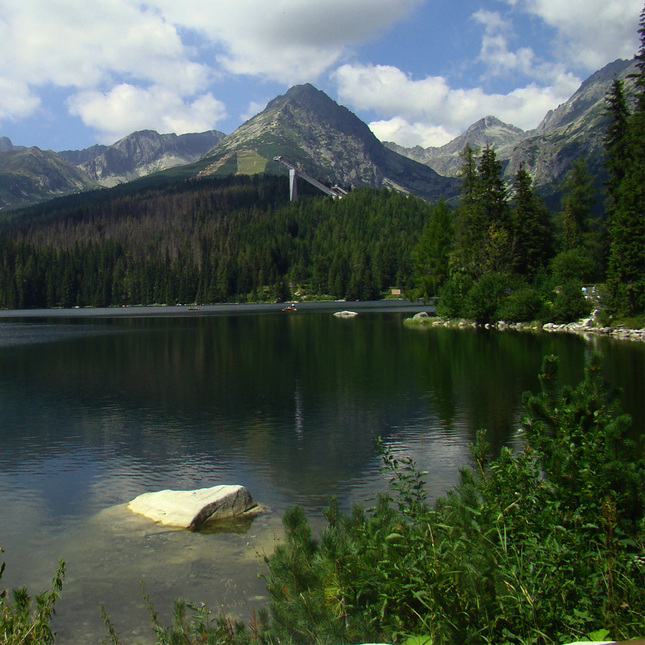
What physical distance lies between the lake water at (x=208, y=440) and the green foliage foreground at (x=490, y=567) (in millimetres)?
4040

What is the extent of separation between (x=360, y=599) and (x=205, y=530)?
853 cm

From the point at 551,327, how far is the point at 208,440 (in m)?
51.2

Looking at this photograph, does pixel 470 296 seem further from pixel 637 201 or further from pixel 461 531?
pixel 461 531

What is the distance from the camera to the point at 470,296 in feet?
242

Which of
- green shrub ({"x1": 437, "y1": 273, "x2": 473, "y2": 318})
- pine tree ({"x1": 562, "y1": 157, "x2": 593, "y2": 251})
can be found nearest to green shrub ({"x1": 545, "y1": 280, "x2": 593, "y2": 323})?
green shrub ({"x1": 437, "y1": 273, "x2": 473, "y2": 318})

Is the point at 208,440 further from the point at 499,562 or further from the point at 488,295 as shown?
the point at 488,295

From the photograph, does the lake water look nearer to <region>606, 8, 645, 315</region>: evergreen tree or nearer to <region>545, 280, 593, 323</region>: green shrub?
<region>606, 8, 645, 315</region>: evergreen tree

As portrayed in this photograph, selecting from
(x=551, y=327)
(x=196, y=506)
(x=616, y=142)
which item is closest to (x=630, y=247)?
(x=551, y=327)

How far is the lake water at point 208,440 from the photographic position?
11.5 metres

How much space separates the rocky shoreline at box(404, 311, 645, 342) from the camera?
5298 centimetres

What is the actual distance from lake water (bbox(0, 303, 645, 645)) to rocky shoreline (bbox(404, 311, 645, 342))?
24.6ft

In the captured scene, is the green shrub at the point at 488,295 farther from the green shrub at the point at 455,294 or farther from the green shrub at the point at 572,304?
the green shrub at the point at 572,304

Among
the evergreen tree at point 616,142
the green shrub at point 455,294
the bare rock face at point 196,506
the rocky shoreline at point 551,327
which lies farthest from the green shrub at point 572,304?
the bare rock face at point 196,506

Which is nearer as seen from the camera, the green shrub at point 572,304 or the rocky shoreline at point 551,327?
the rocky shoreline at point 551,327
